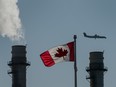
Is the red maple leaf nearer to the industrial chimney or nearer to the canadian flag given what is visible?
the canadian flag

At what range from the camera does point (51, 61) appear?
154ft

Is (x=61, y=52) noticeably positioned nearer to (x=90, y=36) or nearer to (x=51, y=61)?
(x=51, y=61)

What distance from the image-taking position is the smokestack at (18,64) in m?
121

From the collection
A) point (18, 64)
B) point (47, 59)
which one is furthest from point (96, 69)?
point (47, 59)

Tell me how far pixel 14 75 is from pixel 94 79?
18.6 m

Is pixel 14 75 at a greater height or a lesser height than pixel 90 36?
lesser

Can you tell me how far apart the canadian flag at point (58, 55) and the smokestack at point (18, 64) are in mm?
73475

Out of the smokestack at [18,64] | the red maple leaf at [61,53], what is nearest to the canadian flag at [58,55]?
the red maple leaf at [61,53]

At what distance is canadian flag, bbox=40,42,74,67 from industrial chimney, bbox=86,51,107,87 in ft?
266

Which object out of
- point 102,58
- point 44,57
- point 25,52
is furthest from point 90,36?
point 44,57

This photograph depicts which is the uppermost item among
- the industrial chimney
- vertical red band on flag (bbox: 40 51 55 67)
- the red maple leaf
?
the industrial chimney

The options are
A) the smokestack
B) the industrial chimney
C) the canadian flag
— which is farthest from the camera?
the industrial chimney

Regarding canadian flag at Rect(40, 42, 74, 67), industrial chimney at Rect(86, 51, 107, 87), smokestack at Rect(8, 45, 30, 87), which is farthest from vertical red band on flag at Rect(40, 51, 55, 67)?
industrial chimney at Rect(86, 51, 107, 87)

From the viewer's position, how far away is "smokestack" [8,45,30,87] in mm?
120750
